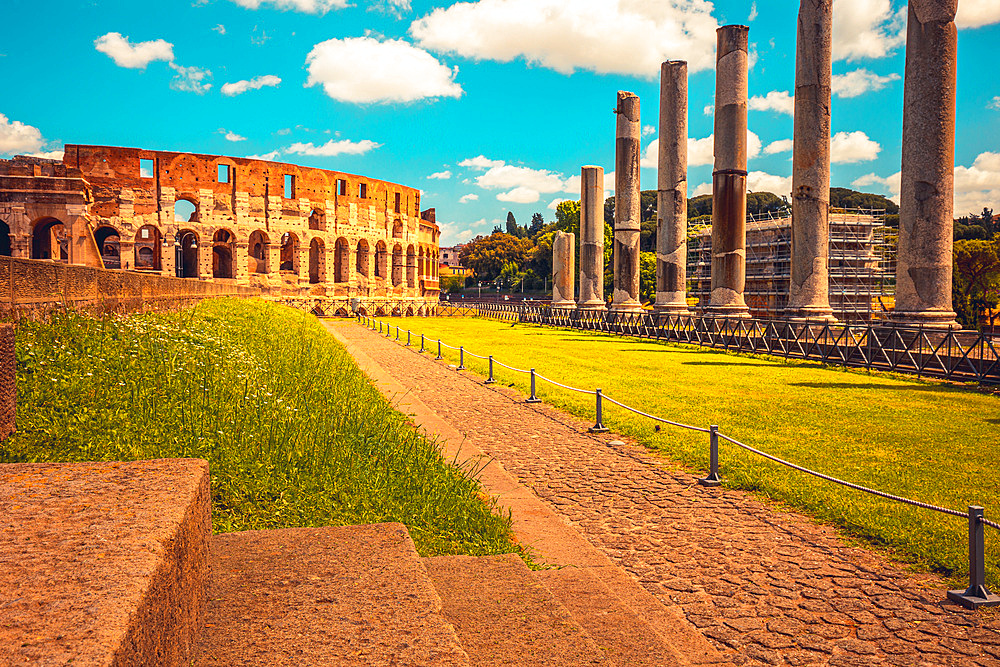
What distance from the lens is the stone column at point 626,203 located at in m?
30.2

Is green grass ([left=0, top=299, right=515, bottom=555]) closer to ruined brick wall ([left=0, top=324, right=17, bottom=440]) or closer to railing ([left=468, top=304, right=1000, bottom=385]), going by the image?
ruined brick wall ([left=0, top=324, right=17, bottom=440])

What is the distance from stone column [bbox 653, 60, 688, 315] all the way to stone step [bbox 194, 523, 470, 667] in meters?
24.6

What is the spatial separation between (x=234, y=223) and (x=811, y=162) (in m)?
37.3

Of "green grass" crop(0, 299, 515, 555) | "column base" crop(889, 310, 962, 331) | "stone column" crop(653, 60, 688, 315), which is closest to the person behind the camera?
"green grass" crop(0, 299, 515, 555)

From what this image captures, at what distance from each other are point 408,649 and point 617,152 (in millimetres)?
30332

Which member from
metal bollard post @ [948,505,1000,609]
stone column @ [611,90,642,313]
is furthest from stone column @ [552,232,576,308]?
metal bollard post @ [948,505,1000,609]

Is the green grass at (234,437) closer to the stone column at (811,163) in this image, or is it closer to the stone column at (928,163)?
the stone column at (928,163)

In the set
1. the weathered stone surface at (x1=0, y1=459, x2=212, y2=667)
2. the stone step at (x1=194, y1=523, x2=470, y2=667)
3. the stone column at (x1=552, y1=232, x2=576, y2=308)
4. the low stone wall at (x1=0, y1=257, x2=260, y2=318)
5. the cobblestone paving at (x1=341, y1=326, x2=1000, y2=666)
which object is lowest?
the cobblestone paving at (x1=341, y1=326, x2=1000, y2=666)

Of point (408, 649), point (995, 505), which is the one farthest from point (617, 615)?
point (995, 505)

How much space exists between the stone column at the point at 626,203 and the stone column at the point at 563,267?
748 centimetres

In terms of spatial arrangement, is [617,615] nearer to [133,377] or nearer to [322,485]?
[322,485]

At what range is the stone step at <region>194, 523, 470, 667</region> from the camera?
2145 millimetres

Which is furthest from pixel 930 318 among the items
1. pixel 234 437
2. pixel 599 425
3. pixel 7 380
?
pixel 7 380

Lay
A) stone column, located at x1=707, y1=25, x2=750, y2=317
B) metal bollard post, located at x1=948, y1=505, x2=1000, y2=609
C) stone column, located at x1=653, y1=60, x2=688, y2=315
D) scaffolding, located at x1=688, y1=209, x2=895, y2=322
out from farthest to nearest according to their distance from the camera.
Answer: scaffolding, located at x1=688, y1=209, x2=895, y2=322 → stone column, located at x1=653, y1=60, x2=688, y2=315 → stone column, located at x1=707, y1=25, x2=750, y2=317 → metal bollard post, located at x1=948, y1=505, x2=1000, y2=609
